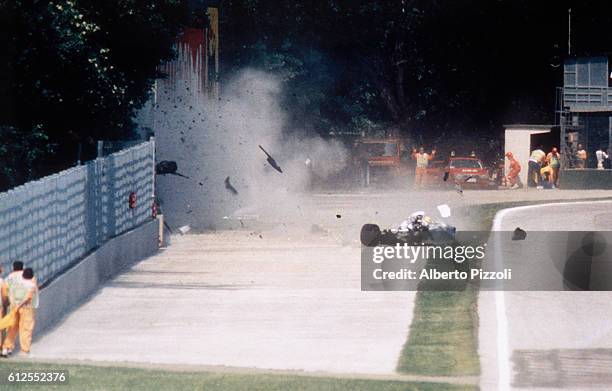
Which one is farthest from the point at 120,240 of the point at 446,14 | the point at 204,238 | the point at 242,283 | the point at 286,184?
the point at 446,14

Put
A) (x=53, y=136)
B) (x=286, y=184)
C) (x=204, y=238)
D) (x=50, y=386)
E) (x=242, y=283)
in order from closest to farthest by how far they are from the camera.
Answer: (x=50, y=386)
(x=242, y=283)
(x=53, y=136)
(x=204, y=238)
(x=286, y=184)

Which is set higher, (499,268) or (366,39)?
(366,39)

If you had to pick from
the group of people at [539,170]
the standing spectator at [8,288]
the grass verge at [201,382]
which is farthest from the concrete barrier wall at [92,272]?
the group of people at [539,170]

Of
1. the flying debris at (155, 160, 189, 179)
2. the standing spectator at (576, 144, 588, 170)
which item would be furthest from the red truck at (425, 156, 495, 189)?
the flying debris at (155, 160, 189, 179)

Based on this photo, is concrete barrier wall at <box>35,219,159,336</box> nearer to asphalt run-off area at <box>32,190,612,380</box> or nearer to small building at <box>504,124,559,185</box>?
asphalt run-off area at <box>32,190,612,380</box>

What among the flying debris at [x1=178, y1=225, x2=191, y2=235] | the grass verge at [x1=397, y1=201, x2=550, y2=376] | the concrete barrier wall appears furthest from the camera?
the flying debris at [x1=178, y1=225, x2=191, y2=235]

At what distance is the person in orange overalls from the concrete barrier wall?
1169 inches

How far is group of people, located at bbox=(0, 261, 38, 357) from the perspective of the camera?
15.7 meters

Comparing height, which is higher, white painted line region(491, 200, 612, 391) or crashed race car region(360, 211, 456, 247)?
crashed race car region(360, 211, 456, 247)

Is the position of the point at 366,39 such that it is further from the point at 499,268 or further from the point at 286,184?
the point at 499,268

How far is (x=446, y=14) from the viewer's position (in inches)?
3098

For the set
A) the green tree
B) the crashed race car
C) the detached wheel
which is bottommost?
the detached wheel

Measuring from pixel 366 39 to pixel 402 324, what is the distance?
63.0m

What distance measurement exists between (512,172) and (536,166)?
1279mm
